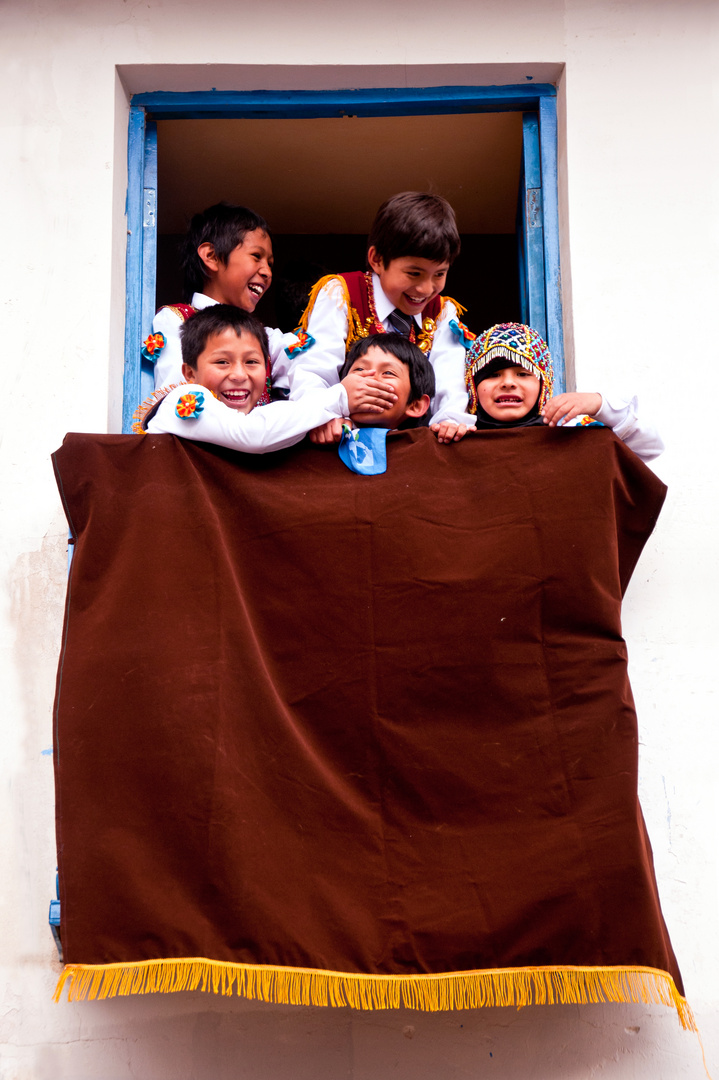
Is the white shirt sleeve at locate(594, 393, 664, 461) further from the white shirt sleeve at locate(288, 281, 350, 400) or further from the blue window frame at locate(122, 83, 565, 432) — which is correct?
the white shirt sleeve at locate(288, 281, 350, 400)

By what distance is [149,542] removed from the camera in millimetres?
2238

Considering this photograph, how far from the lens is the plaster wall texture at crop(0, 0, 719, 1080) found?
236 centimetres

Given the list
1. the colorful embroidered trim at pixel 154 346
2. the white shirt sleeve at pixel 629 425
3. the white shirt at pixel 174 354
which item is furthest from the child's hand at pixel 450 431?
the colorful embroidered trim at pixel 154 346

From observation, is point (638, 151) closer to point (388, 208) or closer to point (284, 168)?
point (388, 208)

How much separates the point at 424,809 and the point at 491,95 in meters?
1.99

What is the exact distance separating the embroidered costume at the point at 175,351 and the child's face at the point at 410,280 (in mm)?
280

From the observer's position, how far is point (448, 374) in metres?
2.64

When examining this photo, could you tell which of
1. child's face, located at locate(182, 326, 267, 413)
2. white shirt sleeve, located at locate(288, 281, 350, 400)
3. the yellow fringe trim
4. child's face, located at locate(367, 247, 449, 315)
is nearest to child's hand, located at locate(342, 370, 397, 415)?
white shirt sleeve, located at locate(288, 281, 350, 400)

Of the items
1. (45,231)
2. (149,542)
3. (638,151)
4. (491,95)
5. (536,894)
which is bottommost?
(536,894)

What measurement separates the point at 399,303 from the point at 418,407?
0.32m

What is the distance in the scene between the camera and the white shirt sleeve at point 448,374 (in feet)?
8.16

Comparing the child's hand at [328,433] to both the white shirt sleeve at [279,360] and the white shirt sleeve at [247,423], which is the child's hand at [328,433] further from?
the white shirt sleeve at [279,360]

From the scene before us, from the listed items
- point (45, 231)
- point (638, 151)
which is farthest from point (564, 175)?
point (45, 231)

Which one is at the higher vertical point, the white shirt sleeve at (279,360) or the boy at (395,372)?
the white shirt sleeve at (279,360)
